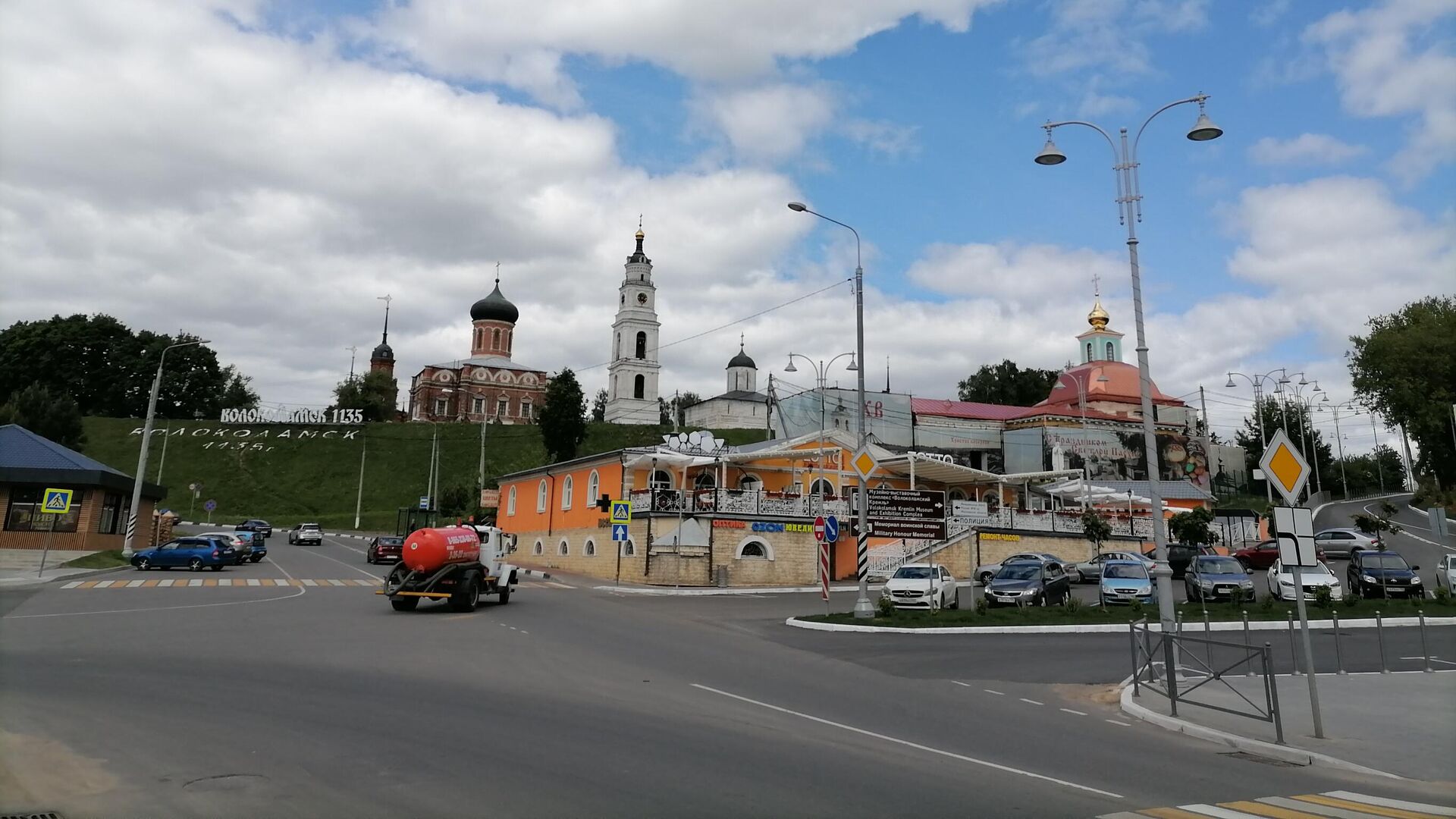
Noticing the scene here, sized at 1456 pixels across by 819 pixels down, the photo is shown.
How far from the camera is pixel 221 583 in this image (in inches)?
1058

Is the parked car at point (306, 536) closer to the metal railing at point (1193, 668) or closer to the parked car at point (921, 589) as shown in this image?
the parked car at point (921, 589)

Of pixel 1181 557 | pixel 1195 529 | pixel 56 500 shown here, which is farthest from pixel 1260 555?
pixel 56 500

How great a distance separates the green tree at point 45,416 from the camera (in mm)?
67500

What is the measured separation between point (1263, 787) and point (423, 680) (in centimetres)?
952

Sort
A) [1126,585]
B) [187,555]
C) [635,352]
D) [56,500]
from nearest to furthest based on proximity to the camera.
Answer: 1. [1126,585]
2. [56,500]
3. [187,555]
4. [635,352]

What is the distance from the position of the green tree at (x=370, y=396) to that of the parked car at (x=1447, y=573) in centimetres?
10653

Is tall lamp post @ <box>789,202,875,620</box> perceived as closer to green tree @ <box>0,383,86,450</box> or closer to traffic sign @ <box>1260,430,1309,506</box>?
traffic sign @ <box>1260,430,1309,506</box>

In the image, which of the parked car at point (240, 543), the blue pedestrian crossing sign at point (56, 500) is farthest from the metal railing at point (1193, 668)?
the parked car at point (240, 543)

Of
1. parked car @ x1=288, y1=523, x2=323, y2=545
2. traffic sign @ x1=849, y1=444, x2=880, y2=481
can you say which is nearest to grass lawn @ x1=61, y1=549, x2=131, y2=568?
parked car @ x1=288, y1=523, x2=323, y2=545

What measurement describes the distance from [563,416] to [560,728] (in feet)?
193

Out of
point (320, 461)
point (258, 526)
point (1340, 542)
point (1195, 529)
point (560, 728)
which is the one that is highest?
point (320, 461)

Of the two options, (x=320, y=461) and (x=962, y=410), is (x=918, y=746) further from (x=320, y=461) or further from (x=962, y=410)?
(x=320, y=461)

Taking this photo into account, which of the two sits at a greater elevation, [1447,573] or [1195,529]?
[1195,529]

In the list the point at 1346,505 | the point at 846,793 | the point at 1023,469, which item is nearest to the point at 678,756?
the point at 846,793
